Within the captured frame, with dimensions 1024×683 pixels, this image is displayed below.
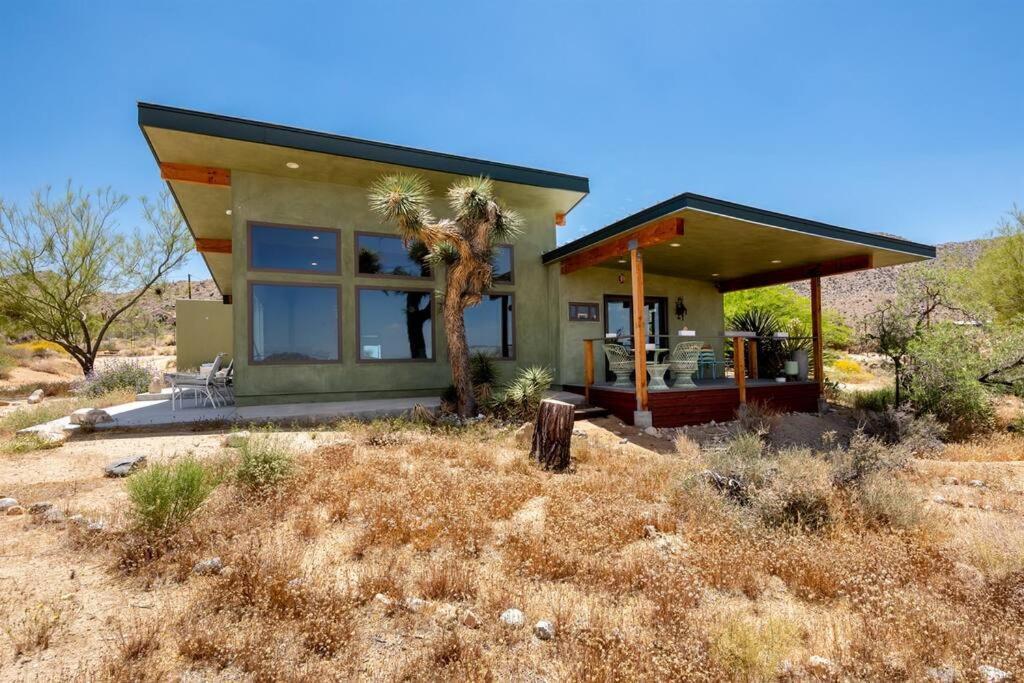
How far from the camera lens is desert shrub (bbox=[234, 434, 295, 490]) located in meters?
3.89

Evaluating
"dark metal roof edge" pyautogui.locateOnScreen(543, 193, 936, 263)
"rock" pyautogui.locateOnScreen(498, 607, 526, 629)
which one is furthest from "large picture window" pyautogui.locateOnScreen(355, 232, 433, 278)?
"rock" pyautogui.locateOnScreen(498, 607, 526, 629)

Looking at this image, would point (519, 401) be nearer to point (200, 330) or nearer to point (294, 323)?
point (294, 323)

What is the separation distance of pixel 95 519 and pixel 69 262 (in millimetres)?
15628

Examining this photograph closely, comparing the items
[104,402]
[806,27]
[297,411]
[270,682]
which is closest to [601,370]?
[297,411]

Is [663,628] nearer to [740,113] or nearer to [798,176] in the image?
[740,113]

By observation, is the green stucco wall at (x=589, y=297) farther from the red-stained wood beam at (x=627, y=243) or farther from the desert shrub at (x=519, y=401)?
the desert shrub at (x=519, y=401)

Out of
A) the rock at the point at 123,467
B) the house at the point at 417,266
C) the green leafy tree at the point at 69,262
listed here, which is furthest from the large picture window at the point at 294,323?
the green leafy tree at the point at 69,262

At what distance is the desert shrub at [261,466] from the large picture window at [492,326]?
5.33m

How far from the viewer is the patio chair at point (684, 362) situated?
860 cm

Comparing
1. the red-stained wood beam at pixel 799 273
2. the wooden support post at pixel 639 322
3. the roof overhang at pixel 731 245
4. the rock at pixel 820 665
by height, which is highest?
the roof overhang at pixel 731 245

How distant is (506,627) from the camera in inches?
84.8

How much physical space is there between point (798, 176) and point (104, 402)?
28971 millimetres

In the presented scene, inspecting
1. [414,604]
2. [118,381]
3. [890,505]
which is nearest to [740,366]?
[890,505]

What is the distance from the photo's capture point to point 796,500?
3.54 meters
